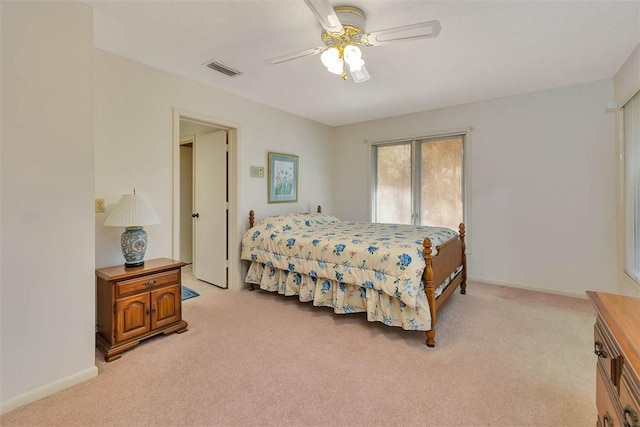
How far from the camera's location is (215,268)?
398 cm

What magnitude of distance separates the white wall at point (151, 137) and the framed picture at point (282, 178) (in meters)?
0.12

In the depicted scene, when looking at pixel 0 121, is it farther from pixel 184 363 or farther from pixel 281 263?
pixel 281 263

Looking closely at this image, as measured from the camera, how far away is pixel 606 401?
3.45 ft

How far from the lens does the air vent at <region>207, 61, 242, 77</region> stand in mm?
2836

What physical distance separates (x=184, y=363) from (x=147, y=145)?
79.1 inches

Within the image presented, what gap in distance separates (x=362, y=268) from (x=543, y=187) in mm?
2696

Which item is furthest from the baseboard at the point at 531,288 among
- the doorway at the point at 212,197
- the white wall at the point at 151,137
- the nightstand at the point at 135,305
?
the nightstand at the point at 135,305

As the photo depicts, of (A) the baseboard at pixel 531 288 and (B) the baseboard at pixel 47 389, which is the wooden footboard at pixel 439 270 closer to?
(A) the baseboard at pixel 531 288

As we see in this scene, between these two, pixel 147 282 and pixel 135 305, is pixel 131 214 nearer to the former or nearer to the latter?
pixel 147 282

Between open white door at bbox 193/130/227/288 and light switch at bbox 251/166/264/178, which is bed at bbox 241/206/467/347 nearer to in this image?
open white door at bbox 193/130/227/288

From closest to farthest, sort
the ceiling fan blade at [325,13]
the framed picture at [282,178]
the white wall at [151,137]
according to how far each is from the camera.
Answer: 1. the ceiling fan blade at [325,13]
2. the white wall at [151,137]
3. the framed picture at [282,178]

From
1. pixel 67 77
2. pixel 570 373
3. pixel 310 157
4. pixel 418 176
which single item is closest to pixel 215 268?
pixel 310 157

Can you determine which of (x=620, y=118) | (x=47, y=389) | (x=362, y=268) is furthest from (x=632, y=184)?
(x=47, y=389)

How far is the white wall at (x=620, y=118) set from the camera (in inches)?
101
